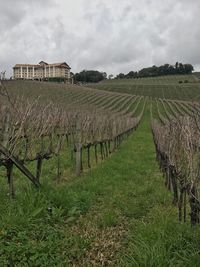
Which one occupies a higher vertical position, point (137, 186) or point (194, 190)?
point (194, 190)

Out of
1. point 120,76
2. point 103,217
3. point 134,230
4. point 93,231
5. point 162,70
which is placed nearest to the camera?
point 134,230

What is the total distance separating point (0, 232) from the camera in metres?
5.20

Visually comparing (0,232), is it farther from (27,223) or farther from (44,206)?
(44,206)

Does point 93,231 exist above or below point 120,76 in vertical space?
below

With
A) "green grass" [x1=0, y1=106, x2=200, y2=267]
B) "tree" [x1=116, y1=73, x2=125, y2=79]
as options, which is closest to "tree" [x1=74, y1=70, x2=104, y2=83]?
"tree" [x1=116, y1=73, x2=125, y2=79]

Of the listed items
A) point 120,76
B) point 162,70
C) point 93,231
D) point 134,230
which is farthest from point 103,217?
point 120,76

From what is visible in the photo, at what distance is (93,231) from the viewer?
5816 millimetres

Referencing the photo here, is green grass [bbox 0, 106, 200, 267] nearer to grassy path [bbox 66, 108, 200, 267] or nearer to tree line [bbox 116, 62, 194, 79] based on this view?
grassy path [bbox 66, 108, 200, 267]

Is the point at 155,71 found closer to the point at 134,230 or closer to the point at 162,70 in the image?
the point at 162,70

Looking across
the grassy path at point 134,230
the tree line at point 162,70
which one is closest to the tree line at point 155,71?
the tree line at point 162,70

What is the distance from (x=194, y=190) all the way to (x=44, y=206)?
2495mm

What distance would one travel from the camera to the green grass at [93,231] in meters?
4.58

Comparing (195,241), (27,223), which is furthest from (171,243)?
→ (27,223)

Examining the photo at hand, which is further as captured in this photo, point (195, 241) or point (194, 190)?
point (194, 190)
